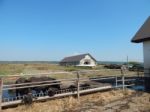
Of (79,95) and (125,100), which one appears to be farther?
(79,95)

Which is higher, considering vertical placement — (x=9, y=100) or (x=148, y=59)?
(x=148, y=59)

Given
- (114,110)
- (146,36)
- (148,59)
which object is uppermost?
(146,36)

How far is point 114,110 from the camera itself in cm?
776

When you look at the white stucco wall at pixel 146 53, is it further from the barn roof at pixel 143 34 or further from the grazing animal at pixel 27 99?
the grazing animal at pixel 27 99

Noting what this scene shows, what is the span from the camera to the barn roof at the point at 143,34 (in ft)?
43.8

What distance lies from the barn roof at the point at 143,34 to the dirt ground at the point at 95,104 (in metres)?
4.33

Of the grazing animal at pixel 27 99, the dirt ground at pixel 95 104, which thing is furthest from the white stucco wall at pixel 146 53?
the grazing animal at pixel 27 99

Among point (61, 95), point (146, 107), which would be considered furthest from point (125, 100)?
point (61, 95)

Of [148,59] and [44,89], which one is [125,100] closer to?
[44,89]

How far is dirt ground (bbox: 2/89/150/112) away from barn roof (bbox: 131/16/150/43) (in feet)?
14.2

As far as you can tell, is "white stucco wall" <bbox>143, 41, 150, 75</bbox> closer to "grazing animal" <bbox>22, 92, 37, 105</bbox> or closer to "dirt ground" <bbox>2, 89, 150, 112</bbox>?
"dirt ground" <bbox>2, 89, 150, 112</bbox>

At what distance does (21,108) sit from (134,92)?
553 centimetres

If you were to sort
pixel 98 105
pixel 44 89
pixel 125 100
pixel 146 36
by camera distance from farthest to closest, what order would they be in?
pixel 146 36 < pixel 44 89 < pixel 125 100 < pixel 98 105

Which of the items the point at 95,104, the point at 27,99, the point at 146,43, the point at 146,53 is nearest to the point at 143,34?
the point at 146,43
